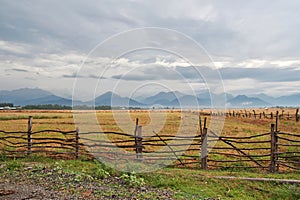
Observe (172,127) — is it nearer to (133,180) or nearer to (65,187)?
(133,180)

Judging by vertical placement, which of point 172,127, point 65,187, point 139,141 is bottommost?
point 172,127

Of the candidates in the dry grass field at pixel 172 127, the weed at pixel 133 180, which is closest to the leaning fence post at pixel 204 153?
the dry grass field at pixel 172 127

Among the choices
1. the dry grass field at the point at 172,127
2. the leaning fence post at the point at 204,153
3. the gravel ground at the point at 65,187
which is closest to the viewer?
the gravel ground at the point at 65,187

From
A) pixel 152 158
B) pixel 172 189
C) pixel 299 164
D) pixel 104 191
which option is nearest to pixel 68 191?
pixel 104 191

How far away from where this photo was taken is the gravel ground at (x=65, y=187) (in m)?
5.59

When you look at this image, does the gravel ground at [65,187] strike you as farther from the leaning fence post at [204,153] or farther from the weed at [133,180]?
the leaning fence post at [204,153]

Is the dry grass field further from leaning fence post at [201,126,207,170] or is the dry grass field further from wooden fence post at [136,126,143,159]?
leaning fence post at [201,126,207,170]

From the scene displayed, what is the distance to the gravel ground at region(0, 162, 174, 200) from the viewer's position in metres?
5.59

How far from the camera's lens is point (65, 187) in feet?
19.8

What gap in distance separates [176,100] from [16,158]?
5.72m

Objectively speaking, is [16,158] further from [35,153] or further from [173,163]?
[173,163]

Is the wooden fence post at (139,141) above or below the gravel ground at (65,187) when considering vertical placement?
above

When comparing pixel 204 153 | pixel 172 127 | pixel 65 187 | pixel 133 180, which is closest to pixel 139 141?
pixel 204 153

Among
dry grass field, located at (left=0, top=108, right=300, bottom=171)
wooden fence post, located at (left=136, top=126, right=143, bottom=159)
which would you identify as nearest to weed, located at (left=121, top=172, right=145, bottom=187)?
wooden fence post, located at (left=136, top=126, right=143, bottom=159)
